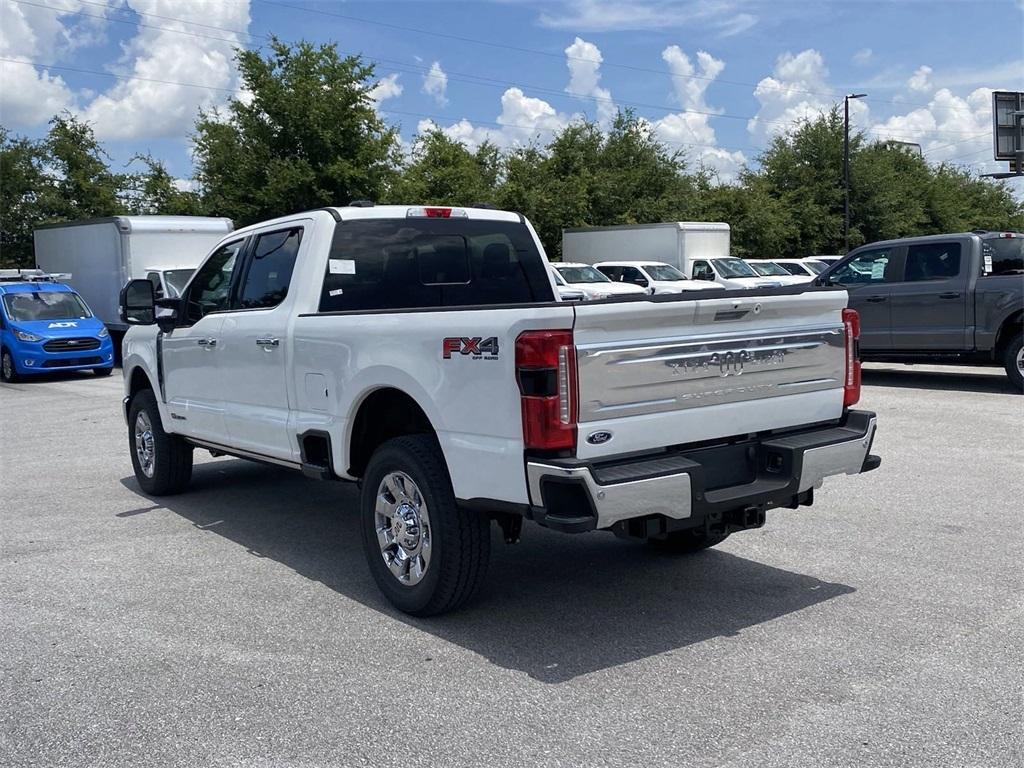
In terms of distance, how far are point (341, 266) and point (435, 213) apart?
2.43ft

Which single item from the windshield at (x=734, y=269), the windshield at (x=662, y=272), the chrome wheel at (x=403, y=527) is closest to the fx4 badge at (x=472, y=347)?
the chrome wheel at (x=403, y=527)

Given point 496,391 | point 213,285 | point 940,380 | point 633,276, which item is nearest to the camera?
point 496,391

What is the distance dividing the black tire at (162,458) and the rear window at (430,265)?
8.47 ft

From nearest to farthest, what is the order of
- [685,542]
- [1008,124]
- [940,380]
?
[685,542]
[940,380]
[1008,124]

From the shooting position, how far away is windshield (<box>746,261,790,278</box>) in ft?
106

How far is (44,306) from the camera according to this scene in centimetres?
2080

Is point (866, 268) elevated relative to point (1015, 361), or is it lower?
elevated

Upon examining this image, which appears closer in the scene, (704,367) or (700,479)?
(700,479)

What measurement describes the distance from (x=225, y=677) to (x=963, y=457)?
683 centimetres

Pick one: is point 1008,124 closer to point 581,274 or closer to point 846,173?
point 581,274

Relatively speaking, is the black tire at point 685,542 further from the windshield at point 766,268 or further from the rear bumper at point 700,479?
the windshield at point 766,268

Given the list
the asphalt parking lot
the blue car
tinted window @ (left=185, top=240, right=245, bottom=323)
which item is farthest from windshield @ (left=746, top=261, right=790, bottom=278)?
tinted window @ (left=185, top=240, right=245, bottom=323)

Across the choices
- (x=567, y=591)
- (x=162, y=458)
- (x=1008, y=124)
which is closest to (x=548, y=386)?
(x=567, y=591)

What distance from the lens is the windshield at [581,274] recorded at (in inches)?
1088
